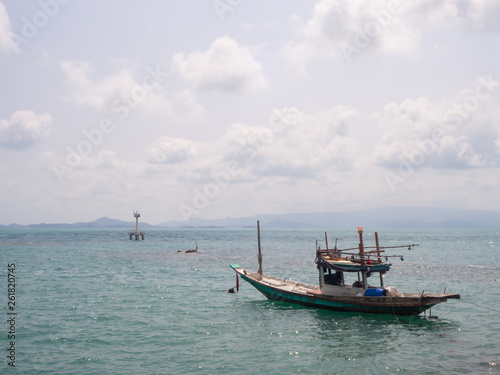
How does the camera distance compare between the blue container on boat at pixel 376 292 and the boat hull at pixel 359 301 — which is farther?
the blue container on boat at pixel 376 292

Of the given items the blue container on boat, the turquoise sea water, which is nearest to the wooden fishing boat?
the blue container on boat

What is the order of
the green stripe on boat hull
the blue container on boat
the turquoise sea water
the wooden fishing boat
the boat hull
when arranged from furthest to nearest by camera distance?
1. the blue container on boat
2. the green stripe on boat hull
3. the wooden fishing boat
4. the boat hull
5. the turquoise sea water

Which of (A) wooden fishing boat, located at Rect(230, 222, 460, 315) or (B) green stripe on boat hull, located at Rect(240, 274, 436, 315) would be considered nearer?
(A) wooden fishing boat, located at Rect(230, 222, 460, 315)

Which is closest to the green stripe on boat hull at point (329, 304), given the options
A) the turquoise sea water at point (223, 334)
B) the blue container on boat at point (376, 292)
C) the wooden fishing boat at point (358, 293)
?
the wooden fishing boat at point (358, 293)

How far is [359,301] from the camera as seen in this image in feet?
85.0

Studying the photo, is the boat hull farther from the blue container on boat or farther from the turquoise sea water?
the turquoise sea water

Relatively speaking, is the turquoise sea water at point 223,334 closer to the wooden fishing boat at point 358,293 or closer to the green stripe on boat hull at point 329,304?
the green stripe on boat hull at point 329,304

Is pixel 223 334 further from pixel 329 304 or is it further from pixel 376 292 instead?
pixel 376 292

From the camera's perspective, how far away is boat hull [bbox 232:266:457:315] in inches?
963

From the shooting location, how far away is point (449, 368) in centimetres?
1750

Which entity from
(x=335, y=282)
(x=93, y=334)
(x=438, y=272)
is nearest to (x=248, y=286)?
(x=335, y=282)

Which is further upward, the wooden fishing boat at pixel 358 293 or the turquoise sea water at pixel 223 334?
the wooden fishing boat at pixel 358 293

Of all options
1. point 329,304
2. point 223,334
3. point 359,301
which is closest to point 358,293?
point 359,301

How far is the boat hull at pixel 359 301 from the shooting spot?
2445 cm
